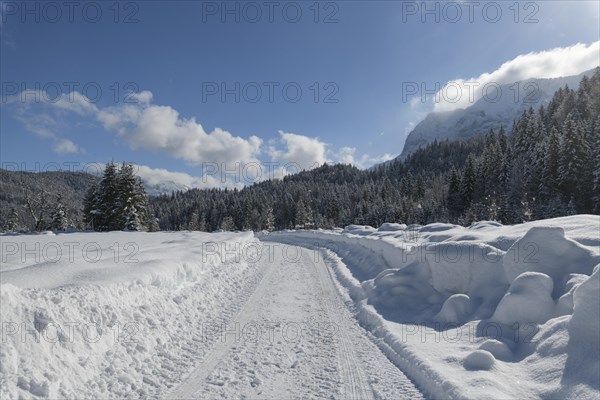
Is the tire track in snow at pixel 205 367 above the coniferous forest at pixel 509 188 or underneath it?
underneath

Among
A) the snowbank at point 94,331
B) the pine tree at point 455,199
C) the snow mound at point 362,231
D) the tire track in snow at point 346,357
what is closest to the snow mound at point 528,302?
the tire track in snow at point 346,357

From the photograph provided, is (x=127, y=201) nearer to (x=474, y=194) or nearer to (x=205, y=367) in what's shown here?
(x=205, y=367)

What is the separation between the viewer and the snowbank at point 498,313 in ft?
16.6

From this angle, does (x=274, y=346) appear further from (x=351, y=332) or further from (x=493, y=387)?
(x=493, y=387)

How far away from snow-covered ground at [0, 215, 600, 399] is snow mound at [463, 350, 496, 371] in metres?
0.02

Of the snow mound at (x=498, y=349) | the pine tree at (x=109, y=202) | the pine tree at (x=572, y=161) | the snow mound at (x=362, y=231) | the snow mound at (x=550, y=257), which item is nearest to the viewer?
the snow mound at (x=498, y=349)

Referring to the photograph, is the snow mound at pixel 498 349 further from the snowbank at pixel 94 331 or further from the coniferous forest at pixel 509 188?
the coniferous forest at pixel 509 188

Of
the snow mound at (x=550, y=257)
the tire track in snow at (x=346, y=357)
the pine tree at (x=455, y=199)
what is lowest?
the tire track in snow at (x=346, y=357)

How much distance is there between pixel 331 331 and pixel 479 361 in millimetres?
3318

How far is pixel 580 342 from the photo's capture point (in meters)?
5.10

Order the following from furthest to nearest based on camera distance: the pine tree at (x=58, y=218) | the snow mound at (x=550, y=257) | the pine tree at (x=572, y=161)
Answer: the pine tree at (x=58, y=218) < the pine tree at (x=572, y=161) < the snow mound at (x=550, y=257)

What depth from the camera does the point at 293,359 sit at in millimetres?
6516

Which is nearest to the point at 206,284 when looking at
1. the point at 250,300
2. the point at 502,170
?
the point at 250,300

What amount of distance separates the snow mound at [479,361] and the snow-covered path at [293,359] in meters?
1.02
